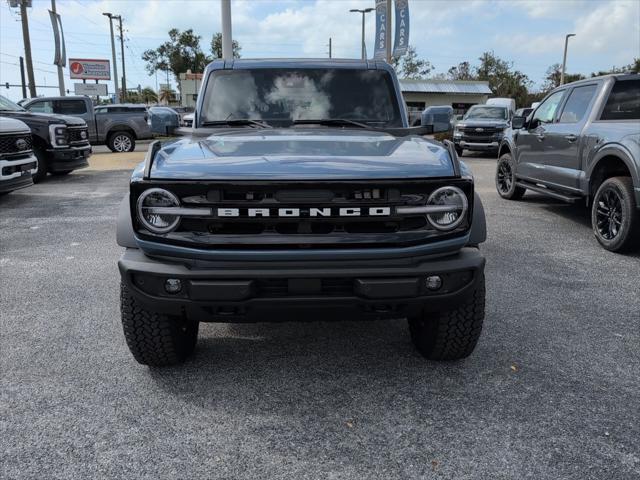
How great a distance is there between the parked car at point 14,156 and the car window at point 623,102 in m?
8.20

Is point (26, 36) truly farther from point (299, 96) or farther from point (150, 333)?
point (150, 333)

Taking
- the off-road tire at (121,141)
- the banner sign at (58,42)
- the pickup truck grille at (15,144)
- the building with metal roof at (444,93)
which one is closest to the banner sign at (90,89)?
the banner sign at (58,42)

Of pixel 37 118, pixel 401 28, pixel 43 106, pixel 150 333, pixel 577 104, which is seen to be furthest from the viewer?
pixel 401 28

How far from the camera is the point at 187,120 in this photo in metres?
4.70

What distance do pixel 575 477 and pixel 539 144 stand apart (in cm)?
650

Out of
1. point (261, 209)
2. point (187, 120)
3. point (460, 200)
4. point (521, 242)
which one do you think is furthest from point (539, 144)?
point (261, 209)

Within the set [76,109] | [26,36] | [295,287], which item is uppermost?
[26,36]

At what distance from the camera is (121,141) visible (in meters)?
19.4

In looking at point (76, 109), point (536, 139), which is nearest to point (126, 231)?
point (536, 139)

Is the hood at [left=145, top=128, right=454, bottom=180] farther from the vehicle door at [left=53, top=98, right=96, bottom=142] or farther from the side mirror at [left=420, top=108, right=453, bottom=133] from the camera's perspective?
the vehicle door at [left=53, top=98, right=96, bottom=142]

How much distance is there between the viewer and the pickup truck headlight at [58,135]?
11476 mm

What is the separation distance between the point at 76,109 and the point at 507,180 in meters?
14.3

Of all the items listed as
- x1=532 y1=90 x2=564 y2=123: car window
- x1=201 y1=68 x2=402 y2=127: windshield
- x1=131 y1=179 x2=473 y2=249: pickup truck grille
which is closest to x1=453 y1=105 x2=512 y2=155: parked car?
x1=532 y1=90 x2=564 y2=123: car window

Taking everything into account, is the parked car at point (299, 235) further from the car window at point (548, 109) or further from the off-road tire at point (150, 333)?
the car window at point (548, 109)
